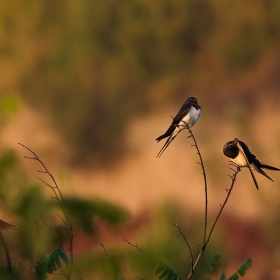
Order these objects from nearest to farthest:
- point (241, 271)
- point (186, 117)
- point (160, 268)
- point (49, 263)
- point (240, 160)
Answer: point (49, 263)
point (160, 268)
point (241, 271)
point (240, 160)
point (186, 117)

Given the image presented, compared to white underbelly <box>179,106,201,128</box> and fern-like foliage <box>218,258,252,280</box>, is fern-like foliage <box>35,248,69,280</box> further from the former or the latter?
white underbelly <box>179,106,201,128</box>

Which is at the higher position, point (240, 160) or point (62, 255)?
point (240, 160)

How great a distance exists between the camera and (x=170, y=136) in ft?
9.50

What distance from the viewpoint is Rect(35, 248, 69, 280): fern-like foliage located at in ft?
5.06

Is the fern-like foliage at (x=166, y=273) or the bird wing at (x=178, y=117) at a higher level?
the bird wing at (x=178, y=117)

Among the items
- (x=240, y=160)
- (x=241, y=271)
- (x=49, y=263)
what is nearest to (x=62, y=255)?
(x=49, y=263)

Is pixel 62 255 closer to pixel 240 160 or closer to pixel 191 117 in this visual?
pixel 240 160

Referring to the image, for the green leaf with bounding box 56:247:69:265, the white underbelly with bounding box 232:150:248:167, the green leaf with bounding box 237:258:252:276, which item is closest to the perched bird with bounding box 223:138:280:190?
the white underbelly with bounding box 232:150:248:167

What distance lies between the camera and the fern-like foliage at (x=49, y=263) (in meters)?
1.54

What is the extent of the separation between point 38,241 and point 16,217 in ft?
0.45

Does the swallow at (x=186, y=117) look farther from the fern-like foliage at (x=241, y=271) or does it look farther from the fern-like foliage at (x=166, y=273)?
the fern-like foliage at (x=166, y=273)

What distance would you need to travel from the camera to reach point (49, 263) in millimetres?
1646

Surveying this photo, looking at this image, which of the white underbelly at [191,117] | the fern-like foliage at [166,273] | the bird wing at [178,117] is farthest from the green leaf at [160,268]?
the white underbelly at [191,117]

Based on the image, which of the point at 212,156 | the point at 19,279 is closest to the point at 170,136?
the point at 19,279
